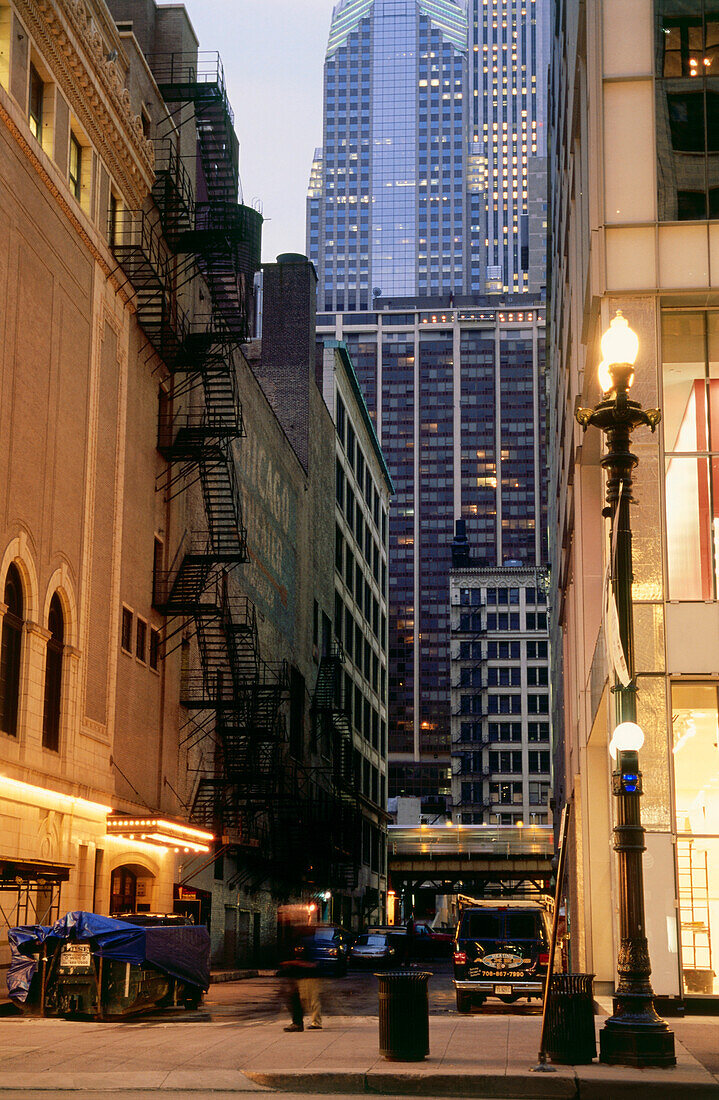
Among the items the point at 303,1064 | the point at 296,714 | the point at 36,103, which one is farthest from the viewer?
the point at 296,714

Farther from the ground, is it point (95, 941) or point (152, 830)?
point (152, 830)

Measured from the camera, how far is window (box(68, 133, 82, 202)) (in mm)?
34031

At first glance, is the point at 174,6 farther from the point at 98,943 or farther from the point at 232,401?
the point at 98,943

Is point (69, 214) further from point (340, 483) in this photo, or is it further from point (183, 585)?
point (340, 483)

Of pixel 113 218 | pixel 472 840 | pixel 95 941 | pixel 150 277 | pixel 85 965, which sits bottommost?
pixel 85 965

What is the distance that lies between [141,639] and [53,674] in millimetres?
7205

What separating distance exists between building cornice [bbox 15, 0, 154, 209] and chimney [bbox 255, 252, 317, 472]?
→ 2800 cm

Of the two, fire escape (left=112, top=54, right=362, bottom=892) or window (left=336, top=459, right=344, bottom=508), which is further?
window (left=336, top=459, right=344, bottom=508)

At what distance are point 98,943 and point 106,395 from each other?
1757cm

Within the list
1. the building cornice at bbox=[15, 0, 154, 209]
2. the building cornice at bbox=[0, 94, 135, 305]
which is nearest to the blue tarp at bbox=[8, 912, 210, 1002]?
the building cornice at bbox=[0, 94, 135, 305]

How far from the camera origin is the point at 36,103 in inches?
1247

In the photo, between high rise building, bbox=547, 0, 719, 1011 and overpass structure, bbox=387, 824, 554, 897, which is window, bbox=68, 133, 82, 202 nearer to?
high rise building, bbox=547, 0, 719, 1011

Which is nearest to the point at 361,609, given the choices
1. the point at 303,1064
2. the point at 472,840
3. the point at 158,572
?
the point at 472,840

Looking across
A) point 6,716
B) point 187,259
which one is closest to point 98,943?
point 6,716
